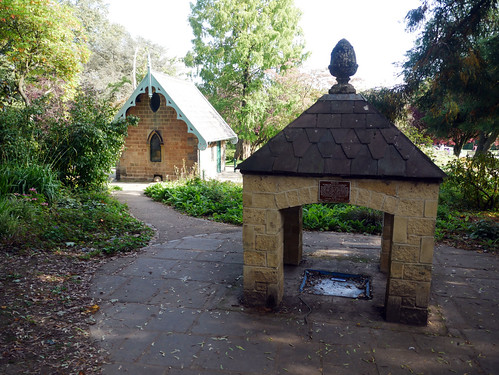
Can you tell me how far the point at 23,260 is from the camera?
665cm

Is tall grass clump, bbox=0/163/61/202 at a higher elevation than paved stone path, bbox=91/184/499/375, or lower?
higher

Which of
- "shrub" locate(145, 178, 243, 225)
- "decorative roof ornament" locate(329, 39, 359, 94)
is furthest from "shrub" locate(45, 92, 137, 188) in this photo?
"decorative roof ornament" locate(329, 39, 359, 94)

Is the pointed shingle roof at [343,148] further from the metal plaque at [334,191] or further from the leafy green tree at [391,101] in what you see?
the leafy green tree at [391,101]

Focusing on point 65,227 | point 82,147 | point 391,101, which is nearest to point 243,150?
point 82,147

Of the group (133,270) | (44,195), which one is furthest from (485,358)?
(44,195)

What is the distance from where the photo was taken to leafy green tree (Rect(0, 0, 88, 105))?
15.1 metres

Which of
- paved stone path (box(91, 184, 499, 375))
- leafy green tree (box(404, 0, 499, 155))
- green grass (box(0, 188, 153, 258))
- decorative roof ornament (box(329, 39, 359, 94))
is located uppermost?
leafy green tree (box(404, 0, 499, 155))

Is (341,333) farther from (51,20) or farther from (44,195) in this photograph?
(51,20)

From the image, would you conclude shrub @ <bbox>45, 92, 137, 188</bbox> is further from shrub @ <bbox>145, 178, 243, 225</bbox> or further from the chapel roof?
the chapel roof

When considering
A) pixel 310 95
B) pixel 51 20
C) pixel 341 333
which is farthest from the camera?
pixel 310 95

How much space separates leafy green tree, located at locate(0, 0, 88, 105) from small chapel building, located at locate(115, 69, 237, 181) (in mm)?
3169

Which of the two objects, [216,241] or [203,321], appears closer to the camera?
[203,321]

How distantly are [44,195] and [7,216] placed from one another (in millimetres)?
2133

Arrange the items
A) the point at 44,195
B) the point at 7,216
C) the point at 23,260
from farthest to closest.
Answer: the point at 44,195, the point at 7,216, the point at 23,260
